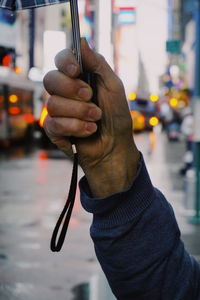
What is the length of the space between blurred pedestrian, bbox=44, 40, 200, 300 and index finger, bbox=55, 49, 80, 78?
0.11 meters

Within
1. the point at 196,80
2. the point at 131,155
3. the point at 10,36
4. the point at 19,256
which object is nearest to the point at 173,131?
the point at 10,36

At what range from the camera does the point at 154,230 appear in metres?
1.66

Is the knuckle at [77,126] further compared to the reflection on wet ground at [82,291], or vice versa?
the reflection on wet ground at [82,291]

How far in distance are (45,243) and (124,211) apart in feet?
21.8

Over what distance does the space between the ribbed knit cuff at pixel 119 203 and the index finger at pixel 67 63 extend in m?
0.33

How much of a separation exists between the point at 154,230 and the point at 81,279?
193 inches

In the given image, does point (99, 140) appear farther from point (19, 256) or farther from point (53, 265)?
point (19, 256)

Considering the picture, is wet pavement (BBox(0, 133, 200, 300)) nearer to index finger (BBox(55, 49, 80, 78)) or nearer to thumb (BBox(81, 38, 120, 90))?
thumb (BBox(81, 38, 120, 90))

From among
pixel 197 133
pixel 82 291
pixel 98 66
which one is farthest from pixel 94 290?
pixel 98 66

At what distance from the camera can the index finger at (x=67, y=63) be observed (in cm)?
139

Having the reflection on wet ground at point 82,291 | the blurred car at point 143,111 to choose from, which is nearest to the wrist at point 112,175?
the reflection on wet ground at point 82,291

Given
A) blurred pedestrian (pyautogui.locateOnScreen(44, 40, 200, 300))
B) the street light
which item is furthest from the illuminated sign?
blurred pedestrian (pyautogui.locateOnScreen(44, 40, 200, 300))

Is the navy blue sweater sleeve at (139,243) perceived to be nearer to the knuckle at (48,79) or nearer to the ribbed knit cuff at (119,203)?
the ribbed knit cuff at (119,203)

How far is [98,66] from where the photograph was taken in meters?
1.55
